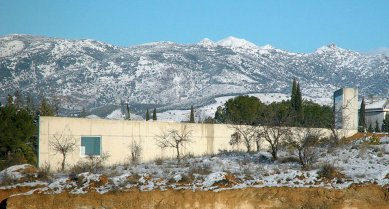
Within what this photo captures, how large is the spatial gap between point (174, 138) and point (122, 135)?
4778mm

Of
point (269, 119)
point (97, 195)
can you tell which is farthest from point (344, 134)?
point (97, 195)

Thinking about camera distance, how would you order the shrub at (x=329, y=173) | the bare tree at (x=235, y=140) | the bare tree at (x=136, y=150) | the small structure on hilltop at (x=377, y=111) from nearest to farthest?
the shrub at (x=329, y=173)
the bare tree at (x=136, y=150)
the bare tree at (x=235, y=140)
the small structure on hilltop at (x=377, y=111)

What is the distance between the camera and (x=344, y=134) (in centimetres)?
5550

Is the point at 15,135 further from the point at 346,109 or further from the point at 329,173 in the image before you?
the point at 329,173

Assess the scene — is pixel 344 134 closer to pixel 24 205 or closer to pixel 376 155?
pixel 376 155

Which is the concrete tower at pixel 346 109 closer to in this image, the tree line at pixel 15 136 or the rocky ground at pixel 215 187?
the rocky ground at pixel 215 187

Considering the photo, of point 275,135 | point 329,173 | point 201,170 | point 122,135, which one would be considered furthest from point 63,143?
point 329,173

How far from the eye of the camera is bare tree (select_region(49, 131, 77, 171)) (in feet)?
143

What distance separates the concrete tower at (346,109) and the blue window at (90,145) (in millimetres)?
23533

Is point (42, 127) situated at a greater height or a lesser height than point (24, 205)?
greater

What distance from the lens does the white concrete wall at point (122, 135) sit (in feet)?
145

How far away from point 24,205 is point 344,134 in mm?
34787

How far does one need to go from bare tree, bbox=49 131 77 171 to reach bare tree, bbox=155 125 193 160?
877 cm

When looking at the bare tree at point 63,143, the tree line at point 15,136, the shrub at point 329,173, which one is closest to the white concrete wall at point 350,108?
the shrub at point 329,173
